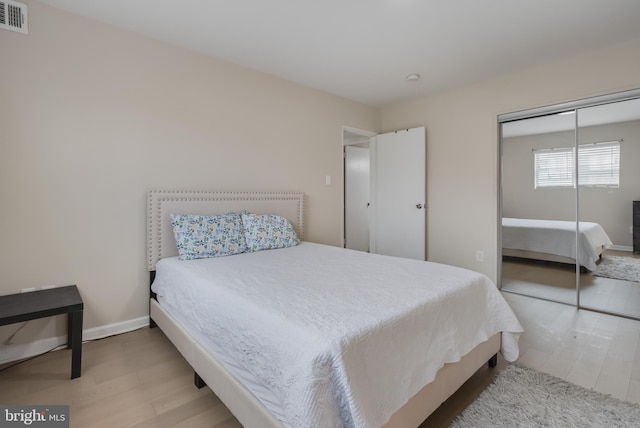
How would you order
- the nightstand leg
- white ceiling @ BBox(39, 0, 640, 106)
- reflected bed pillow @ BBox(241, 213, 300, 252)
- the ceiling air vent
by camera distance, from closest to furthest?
the nightstand leg
the ceiling air vent
white ceiling @ BBox(39, 0, 640, 106)
reflected bed pillow @ BBox(241, 213, 300, 252)

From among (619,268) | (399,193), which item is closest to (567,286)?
(619,268)

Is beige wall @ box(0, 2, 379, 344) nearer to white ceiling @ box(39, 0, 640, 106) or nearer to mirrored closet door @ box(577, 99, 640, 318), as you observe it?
white ceiling @ box(39, 0, 640, 106)

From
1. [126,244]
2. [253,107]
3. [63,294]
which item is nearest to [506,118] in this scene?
[253,107]

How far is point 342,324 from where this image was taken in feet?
3.74

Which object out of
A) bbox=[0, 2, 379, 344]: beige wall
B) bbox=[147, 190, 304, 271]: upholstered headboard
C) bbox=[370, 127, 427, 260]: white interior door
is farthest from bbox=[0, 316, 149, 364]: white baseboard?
bbox=[370, 127, 427, 260]: white interior door

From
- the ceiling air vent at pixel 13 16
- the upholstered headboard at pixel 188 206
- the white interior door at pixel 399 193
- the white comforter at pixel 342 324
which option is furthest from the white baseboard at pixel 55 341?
the white interior door at pixel 399 193

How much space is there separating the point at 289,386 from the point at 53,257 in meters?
2.12

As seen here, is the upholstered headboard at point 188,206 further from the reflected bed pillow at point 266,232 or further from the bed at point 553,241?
the bed at point 553,241

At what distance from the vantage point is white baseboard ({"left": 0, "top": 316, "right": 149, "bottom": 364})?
2.00 meters

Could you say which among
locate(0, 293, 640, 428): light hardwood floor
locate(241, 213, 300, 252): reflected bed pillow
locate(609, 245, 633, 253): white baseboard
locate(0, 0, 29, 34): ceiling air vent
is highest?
locate(0, 0, 29, 34): ceiling air vent

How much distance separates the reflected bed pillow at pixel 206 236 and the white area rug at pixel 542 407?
1.94m

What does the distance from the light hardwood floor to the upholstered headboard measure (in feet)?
2.26

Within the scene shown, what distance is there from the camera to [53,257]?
2156 millimetres

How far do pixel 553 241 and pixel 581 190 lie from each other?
61 centimetres
